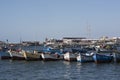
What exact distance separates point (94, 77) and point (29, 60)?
2774cm

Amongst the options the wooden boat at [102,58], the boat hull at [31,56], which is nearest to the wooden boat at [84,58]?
the wooden boat at [102,58]

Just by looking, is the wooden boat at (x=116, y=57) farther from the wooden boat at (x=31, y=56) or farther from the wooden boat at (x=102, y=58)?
the wooden boat at (x=31, y=56)

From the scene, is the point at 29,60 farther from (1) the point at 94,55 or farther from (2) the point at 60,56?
(1) the point at 94,55

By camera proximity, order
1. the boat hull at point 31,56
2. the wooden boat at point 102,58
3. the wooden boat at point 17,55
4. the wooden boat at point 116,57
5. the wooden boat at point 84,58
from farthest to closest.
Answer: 1. the wooden boat at point 17,55
2. the boat hull at point 31,56
3. the wooden boat at point 84,58
4. the wooden boat at point 116,57
5. the wooden boat at point 102,58

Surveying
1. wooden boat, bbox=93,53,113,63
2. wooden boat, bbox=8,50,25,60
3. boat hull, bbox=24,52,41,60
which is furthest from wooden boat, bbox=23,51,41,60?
wooden boat, bbox=93,53,113,63

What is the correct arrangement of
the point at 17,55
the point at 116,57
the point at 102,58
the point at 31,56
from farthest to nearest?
the point at 17,55
the point at 31,56
the point at 116,57
the point at 102,58

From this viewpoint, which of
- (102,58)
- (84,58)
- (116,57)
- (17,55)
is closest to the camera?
(102,58)

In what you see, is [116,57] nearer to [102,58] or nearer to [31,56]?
[102,58]

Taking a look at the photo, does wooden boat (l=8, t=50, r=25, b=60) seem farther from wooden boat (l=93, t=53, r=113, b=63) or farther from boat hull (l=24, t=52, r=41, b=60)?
wooden boat (l=93, t=53, r=113, b=63)

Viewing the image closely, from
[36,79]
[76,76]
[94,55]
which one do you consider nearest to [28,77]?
[36,79]

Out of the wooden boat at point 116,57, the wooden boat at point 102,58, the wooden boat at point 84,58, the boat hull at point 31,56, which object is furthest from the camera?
the boat hull at point 31,56

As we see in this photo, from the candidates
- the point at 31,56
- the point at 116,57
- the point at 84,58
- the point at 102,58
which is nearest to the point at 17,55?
the point at 31,56

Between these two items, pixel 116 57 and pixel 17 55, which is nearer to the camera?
pixel 116 57

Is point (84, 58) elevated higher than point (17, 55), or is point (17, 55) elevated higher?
point (17, 55)
